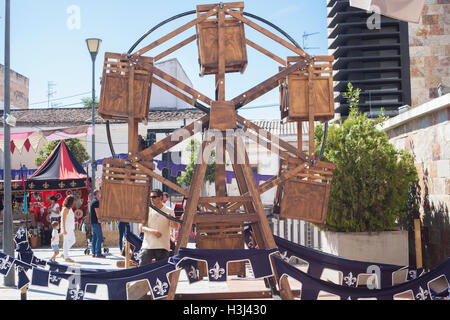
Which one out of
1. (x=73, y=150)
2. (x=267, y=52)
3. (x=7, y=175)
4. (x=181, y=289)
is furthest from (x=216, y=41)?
(x=73, y=150)

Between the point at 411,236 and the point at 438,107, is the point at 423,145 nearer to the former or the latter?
the point at 438,107

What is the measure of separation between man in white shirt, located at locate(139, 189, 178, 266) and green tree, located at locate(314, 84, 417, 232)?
8.92 feet

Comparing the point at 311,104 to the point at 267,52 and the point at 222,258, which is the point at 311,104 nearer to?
the point at 267,52

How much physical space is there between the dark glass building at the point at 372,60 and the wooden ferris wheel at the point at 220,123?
37.5ft

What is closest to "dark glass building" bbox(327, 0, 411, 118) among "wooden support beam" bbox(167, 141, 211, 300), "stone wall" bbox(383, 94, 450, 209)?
"stone wall" bbox(383, 94, 450, 209)

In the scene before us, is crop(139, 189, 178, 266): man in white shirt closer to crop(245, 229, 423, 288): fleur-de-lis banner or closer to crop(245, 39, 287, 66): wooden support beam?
crop(245, 229, 423, 288): fleur-de-lis banner

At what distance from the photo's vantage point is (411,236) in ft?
27.0

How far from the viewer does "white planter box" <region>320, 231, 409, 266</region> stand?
7246 mm

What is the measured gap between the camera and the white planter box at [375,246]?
7246 mm

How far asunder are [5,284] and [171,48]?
5.19m

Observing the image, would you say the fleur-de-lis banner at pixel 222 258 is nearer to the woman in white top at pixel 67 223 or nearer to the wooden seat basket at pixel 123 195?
the wooden seat basket at pixel 123 195

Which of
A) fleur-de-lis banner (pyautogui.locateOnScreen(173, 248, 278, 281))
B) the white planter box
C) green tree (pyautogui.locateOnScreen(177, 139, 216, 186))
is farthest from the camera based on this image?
green tree (pyautogui.locateOnScreen(177, 139, 216, 186))

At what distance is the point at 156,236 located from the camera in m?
6.39
